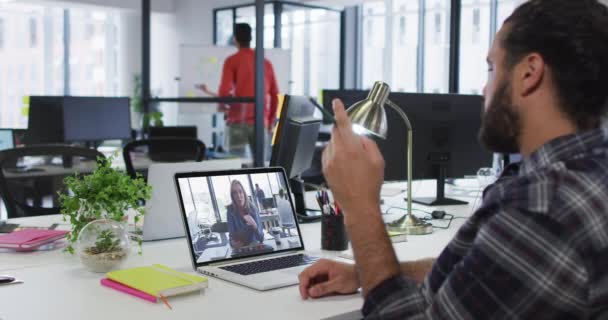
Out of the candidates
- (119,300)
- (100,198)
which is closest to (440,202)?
(100,198)

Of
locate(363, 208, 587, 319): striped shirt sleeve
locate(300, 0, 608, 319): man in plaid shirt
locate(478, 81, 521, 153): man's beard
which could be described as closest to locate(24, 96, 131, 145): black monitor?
locate(300, 0, 608, 319): man in plaid shirt

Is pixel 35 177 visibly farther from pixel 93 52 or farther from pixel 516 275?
pixel 93 52

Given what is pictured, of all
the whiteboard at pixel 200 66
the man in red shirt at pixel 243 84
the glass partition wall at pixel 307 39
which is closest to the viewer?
the man in red shirt at pixel 243 84

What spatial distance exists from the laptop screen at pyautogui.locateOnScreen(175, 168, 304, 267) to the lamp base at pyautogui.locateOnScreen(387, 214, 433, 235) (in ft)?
1.54

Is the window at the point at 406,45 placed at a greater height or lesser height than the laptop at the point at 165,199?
greater

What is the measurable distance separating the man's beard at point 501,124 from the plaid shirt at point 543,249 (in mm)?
96

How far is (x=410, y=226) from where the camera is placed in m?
2.18

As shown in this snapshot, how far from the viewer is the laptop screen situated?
1.66 m

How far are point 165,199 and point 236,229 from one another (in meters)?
0.32

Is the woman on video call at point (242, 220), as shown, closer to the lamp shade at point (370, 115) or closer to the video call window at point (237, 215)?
the video call window at point (237, 215)

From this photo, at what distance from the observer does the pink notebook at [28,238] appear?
185 centimetres

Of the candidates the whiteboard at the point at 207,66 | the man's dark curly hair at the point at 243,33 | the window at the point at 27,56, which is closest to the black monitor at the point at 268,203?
the man's dark curly hair at the point at 243,33

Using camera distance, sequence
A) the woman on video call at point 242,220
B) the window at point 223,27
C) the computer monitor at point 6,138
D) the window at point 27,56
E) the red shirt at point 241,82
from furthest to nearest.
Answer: the window at point 223,27, the window at point 27,56, the red shirt at point 241,82, the computer monitor at point 6,138, the woman on video call at point 242,220

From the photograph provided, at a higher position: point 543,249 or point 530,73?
point 530,73
